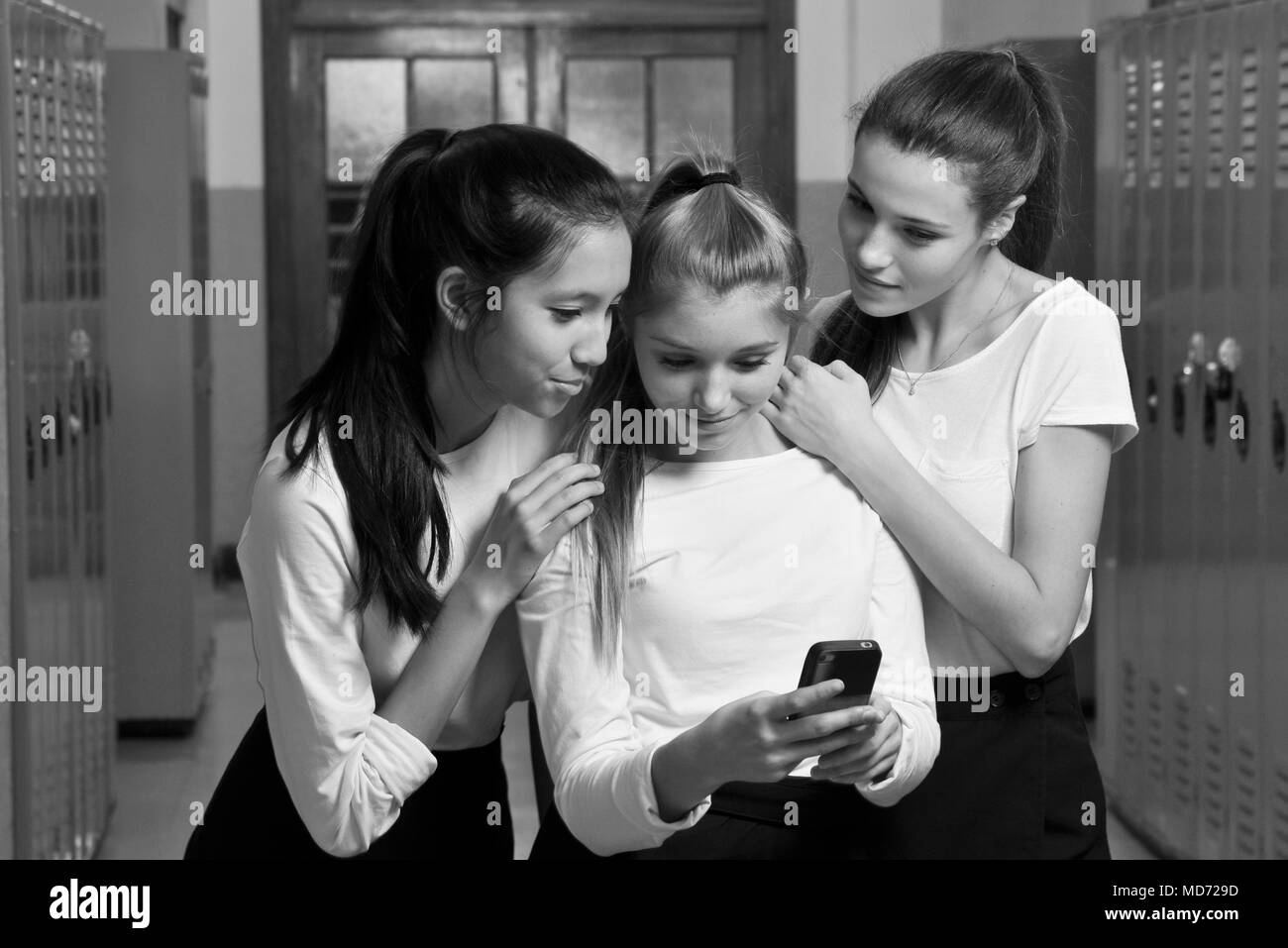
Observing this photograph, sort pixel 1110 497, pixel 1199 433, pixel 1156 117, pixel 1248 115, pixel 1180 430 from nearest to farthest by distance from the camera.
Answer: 1. pixel 1248 115
2. pixel 1199 433
3. pixel 1180 430
4. pixel 1156 117
5. pixel 1110 497

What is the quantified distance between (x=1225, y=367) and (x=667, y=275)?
169cm

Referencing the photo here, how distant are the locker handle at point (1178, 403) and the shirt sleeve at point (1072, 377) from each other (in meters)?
1.63

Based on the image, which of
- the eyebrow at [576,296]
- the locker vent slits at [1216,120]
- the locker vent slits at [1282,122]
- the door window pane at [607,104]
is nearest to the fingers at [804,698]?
the eyebrow at [576,296]

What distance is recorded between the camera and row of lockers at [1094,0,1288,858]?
239 centimetres

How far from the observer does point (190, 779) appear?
133 inches

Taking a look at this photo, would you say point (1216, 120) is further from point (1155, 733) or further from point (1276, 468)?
point (1155, 733)

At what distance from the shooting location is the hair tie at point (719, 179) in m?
1.21

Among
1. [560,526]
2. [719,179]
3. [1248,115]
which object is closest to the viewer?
[560,526]

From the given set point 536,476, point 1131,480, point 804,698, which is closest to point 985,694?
point 804,698

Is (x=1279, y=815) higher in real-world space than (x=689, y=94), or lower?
lower

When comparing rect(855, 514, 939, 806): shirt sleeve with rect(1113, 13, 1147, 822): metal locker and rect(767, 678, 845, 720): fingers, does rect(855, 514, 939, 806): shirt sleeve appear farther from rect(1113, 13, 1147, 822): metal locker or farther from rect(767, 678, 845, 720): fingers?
rect(1113, 13, 1147, 822): metal locker

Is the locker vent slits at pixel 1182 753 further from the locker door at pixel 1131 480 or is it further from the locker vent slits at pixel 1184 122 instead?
the locker vent slits at pixel 1184 122
